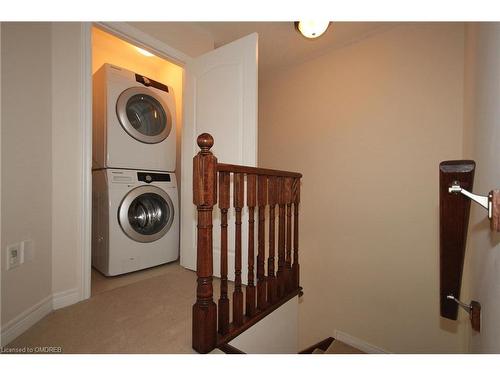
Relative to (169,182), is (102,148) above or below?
above

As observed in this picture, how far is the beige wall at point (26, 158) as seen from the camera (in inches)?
39.5

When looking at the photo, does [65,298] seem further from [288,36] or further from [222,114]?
[288,36]

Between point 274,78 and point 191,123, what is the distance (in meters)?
1.42

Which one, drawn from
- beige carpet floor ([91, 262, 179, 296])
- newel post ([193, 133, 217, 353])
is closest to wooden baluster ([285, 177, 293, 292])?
newel post ([193, 133, 217, 353])

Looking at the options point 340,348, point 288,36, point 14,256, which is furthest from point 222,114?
point 340,348

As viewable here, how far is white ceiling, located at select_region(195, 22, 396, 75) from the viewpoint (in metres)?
1.98

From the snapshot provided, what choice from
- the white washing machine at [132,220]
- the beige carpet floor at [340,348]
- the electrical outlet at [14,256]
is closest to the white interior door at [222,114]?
the white washing machine at [132,220]

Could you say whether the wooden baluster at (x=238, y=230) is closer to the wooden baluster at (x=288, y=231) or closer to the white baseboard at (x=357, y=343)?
the wooden baluster at (x=288, y=231)

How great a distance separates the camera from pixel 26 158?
1.09m

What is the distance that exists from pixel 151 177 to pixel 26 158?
0.98 m

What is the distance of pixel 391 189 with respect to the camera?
1928 millimetres

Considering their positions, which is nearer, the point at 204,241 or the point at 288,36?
the point at 204,241

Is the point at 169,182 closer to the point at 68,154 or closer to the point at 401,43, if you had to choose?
the point at 68,154
